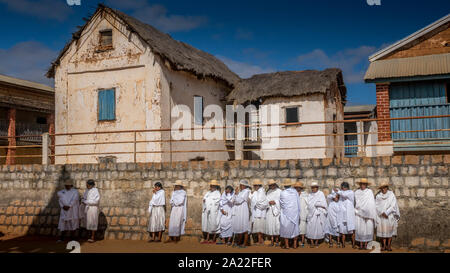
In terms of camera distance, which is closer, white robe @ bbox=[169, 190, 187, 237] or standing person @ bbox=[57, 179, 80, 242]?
white robe @ bbox=[169, 190, 187, 237]

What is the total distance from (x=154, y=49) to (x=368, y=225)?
9436mm

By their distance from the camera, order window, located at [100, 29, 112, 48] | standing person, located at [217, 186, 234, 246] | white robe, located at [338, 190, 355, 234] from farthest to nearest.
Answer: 1. window, located at [100, 29, 112, 48]
2. standing person, located at [217, 186, 234, 246]
3. white robe, located at [338, 190, 355, 234]

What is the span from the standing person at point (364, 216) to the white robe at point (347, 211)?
0.09 metres

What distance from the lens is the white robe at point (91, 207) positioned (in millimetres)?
10781

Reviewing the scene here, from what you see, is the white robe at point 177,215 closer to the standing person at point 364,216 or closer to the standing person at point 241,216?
the standing person at point 241,216

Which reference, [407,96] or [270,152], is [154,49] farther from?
[407,96]

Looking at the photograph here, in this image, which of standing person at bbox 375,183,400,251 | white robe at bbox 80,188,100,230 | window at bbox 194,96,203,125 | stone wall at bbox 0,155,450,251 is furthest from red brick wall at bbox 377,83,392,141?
white robe at bbox 80,188,100,230

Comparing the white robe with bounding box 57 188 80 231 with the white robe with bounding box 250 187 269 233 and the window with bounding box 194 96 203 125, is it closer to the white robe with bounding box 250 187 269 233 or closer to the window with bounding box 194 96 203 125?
the white robe with bounding box 250 187 269 233

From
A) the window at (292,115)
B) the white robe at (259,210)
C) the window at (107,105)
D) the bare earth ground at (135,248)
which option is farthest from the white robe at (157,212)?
the window at (292,115)

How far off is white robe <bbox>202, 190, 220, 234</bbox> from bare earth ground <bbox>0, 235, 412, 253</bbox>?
1.53 feet

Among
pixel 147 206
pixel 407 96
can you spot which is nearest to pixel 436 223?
pixel 407 96

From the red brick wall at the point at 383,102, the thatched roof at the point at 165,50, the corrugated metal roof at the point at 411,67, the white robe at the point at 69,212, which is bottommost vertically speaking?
the white robe at the point at 69,212

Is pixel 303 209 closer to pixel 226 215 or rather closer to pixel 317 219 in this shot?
pixel 317 219

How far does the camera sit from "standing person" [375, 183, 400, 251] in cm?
859
